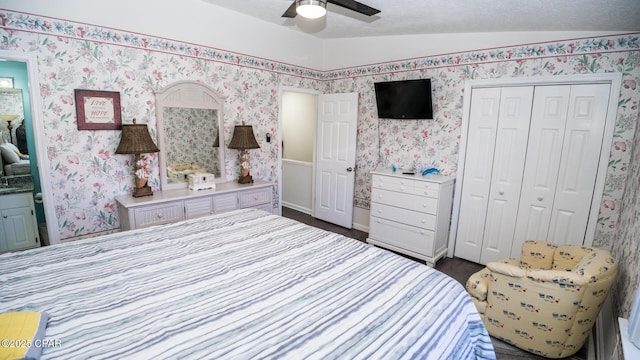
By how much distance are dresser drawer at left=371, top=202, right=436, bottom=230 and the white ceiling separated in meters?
1.92

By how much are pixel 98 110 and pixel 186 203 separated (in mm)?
1098

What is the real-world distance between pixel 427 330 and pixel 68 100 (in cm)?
311

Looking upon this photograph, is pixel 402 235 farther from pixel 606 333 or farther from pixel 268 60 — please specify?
pixel 268 60

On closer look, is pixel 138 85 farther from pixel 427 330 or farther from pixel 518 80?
pixel 518 80

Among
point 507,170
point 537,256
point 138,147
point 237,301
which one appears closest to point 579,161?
point 507,170

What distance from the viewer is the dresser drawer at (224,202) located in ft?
10.4

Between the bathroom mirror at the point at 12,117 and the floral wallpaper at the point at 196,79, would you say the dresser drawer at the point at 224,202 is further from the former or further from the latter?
the bathroom mirror at the point at 12,117

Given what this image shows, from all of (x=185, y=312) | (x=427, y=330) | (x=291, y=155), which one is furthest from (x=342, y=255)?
(x=291, y=155)

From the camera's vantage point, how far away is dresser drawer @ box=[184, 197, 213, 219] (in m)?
2.96

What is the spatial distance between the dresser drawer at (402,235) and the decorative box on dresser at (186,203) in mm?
1347

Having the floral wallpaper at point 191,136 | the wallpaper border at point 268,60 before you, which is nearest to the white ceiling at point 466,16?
the wallpaper border at point 268,60

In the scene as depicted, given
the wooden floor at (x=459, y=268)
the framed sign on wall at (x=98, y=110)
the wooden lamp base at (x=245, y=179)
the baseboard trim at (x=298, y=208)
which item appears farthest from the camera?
the baseboard trim at (x=298, y=208)

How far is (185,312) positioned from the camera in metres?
1.17

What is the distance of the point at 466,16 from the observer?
266 centimetres
